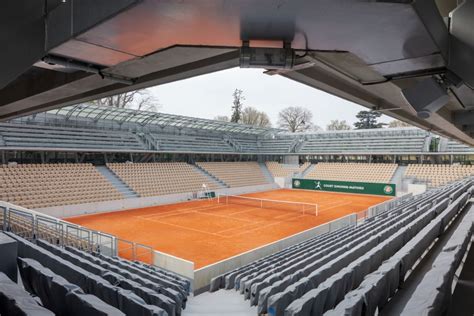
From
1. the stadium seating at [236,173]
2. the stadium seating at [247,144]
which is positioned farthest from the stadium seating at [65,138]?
the stadium seating at [247,144]

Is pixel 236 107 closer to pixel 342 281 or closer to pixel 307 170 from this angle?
pixel 307 170

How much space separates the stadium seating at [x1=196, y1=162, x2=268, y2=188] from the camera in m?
40.5

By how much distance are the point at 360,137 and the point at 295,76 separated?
4420 cm

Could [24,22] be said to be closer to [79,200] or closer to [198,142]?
[79,200]

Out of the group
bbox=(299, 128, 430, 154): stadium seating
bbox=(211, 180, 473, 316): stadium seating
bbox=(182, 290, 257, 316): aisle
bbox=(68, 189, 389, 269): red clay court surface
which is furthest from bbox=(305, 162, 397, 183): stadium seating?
bbox=(182, 290, 257, 316): aisle

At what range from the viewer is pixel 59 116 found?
30328 mm

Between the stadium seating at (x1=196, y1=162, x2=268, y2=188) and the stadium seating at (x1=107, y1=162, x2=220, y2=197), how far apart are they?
2475mm

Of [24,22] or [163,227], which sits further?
[163,227]

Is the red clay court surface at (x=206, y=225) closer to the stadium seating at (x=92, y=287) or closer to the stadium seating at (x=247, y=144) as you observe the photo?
the stadium seating at (x=92, y=287)

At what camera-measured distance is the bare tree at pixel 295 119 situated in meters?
73.2

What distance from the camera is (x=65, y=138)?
2941 centimetres

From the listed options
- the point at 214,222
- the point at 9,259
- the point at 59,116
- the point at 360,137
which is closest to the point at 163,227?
the point at 214,222

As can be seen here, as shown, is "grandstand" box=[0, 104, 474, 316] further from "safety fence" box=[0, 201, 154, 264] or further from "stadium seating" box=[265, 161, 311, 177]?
"stadium seating" box=[265, 161, 311, 177]

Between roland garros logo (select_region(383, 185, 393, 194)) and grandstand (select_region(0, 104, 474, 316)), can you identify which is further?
roland garros logo (select_region(383, 185, 393, 194))
